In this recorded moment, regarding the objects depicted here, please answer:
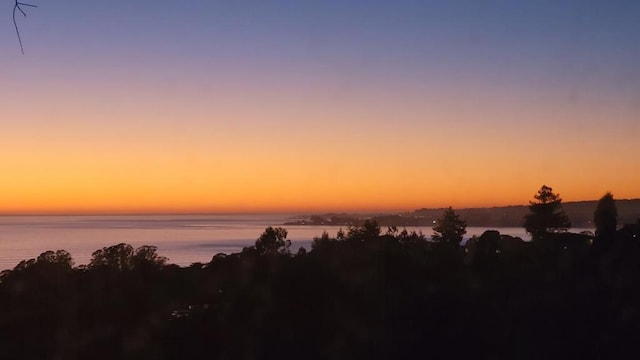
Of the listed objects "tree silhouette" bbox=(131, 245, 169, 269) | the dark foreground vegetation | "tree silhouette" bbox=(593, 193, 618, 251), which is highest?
"tree silhouette" bbox=(593, 193, 618, 251)

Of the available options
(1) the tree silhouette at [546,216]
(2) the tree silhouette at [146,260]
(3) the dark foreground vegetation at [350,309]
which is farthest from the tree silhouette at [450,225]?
(3) the dark foreground vegetation at [350,309]

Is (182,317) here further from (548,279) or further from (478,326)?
(548,279)

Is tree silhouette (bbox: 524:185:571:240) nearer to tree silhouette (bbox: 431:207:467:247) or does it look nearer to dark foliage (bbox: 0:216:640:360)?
tree silhouette (bbox: 431:207:467:247)

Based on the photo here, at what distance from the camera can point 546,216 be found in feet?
171

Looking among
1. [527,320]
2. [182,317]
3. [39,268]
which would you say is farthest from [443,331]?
[39,268]

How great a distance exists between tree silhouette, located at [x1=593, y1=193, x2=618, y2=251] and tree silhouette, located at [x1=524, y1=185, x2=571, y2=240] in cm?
438

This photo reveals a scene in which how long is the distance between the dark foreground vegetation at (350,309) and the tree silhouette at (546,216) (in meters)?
21.6

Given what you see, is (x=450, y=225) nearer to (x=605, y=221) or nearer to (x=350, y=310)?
(x=605, y=221)

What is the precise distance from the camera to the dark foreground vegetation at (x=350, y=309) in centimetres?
2095

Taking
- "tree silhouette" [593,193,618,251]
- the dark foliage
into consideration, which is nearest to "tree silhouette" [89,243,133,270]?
the dark foliage

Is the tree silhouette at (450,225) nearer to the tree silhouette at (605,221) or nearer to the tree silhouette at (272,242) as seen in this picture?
the tree silhouette at (605,221)

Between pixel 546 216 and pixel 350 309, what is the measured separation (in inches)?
1311

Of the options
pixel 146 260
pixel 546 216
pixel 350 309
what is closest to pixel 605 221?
pixel 546 216

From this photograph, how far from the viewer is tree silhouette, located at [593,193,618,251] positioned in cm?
3188
